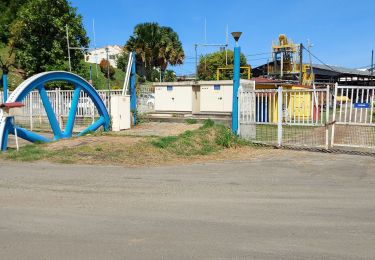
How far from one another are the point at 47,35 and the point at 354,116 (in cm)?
2496

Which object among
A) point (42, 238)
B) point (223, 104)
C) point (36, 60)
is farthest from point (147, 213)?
point (36, 60)

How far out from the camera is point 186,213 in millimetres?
5902

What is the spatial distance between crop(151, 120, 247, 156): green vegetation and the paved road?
2.15 meters

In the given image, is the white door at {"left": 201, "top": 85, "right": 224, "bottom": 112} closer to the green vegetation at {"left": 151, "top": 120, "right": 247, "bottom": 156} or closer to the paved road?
the green vegetation at {"left": 151, "top": 120, "right": 247, "bottom": 156}

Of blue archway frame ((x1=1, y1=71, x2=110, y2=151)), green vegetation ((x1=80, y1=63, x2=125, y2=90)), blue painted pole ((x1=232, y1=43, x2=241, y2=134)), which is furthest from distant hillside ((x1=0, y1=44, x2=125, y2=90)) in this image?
blue painted pole ((x1=232, y1=43, x2=241, y2=134))

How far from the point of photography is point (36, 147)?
38.8 feet

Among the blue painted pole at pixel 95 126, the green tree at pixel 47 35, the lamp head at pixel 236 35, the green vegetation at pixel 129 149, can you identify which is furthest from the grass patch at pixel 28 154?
the green tree at pixel 47 35

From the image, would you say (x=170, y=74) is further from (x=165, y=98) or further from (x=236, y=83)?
(x=236, y=83)

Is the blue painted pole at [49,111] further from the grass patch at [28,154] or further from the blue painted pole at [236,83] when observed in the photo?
the blue painted pole at [236,83]

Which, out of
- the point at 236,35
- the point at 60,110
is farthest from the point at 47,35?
the point at 236,35

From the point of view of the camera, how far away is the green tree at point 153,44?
157 feet

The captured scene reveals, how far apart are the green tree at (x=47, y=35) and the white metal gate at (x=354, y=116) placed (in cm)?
2139

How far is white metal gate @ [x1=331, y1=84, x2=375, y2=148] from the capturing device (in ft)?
38.5

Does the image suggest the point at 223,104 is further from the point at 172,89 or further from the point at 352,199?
the point at 352,199
